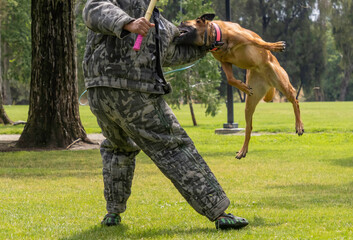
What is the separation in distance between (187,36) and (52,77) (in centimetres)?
886

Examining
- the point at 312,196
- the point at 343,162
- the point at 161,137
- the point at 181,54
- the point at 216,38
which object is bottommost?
the point at 343,162

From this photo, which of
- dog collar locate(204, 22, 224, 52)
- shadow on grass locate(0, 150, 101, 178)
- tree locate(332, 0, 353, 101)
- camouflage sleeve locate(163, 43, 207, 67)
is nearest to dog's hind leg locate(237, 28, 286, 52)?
dog collar locate(204, 22, 224, 52)

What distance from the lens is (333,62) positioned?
88375 millimetres

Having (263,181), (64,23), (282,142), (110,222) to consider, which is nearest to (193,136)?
(282,142)

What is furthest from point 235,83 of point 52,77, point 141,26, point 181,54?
point 52,77

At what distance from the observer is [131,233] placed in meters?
4.99

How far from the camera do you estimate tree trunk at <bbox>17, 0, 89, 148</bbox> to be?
13117mm

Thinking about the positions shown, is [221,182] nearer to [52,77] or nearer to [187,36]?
[187,36]

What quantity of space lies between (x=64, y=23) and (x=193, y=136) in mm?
6497

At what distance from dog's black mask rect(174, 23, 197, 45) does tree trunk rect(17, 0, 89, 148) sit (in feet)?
28.4

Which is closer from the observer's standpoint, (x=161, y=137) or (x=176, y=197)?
(x=161, y=137)

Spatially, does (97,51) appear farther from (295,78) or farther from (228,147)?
(295,78)

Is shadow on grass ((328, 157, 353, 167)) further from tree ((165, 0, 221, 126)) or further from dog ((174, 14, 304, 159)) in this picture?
tree ((165, 0, 221, 126))

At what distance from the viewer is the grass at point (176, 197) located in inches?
200
